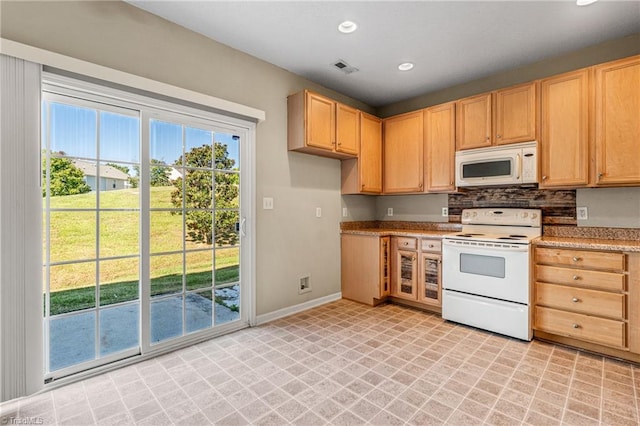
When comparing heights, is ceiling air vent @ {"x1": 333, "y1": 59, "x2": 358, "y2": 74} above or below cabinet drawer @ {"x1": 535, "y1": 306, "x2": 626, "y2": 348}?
above

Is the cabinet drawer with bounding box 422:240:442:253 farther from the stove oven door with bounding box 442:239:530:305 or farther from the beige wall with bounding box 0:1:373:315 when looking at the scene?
the beige wall with bounding box 0:1:373:315

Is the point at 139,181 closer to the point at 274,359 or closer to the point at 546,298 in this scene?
the point at 274,359

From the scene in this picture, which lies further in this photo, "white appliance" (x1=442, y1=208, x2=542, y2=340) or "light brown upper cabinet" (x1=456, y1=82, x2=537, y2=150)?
"light brown upper cabinet" (x1=456, y1=82, x2=537, y2=150)

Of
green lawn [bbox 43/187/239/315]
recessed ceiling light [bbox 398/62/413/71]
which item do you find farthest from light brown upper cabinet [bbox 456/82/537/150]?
green lawn [bbox 43/187/239/315]

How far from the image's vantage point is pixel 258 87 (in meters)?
3.10

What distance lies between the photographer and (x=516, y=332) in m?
2.72

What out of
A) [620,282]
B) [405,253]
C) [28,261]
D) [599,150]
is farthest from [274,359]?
[599,150]

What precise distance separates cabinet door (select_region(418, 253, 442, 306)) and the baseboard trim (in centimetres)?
107

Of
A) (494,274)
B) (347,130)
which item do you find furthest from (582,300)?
(347,130)

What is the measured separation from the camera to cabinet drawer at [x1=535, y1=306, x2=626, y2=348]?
235cm

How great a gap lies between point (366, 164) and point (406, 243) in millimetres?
1114

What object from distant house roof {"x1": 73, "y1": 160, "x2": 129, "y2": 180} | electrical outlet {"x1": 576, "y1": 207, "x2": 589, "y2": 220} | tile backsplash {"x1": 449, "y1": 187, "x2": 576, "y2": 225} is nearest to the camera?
distant house roof {"x1": 73, "y1": 160, "x2": 129, "y2": 180}

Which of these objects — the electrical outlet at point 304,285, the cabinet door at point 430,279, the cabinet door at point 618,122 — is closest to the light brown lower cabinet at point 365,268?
the cabinet door at point 430,279

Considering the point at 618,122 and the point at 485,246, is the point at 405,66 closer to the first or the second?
the point at 618,122
